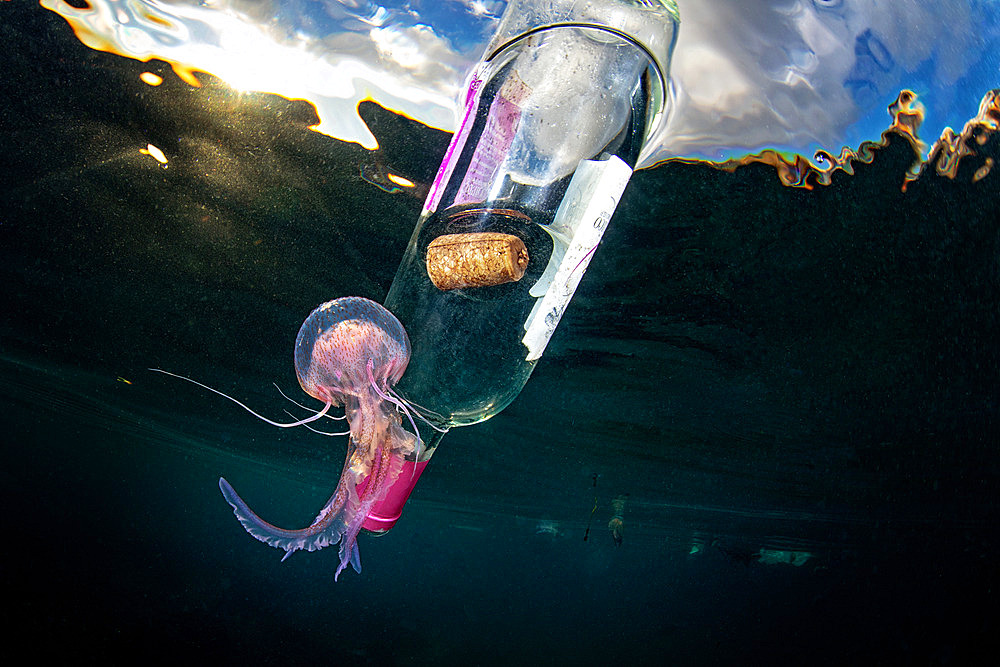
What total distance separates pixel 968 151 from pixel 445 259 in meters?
4.76

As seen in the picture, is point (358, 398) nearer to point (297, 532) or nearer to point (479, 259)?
point (297, 532)

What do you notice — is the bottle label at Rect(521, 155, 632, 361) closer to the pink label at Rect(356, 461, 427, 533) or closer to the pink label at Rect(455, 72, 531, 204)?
the pink label at Rect(455, 72, 531, 204)

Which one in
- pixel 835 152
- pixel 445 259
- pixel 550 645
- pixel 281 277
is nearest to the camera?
pixel 445 259

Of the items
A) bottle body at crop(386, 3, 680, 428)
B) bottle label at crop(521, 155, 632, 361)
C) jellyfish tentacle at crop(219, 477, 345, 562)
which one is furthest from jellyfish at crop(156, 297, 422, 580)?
bottle label at crop(521, 155, 632, 361)

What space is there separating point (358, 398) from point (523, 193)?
1165 millimetres

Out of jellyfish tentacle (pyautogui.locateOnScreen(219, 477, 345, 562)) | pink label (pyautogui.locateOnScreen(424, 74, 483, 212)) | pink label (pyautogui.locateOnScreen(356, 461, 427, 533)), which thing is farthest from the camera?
pink label (pyautogui.locateOnScreen(424, 74, 483, 212))

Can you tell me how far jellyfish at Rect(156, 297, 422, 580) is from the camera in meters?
2.10

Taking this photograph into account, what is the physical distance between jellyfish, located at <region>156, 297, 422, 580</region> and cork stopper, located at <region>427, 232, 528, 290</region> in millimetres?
365

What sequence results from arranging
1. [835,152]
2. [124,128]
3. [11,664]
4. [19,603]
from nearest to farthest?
[835,152] < [124,128] < [11,664] < [19,603]

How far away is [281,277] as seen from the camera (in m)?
7.91

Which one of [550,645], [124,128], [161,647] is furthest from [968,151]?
[550,645]

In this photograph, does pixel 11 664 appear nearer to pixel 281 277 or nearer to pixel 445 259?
pixel 281 277

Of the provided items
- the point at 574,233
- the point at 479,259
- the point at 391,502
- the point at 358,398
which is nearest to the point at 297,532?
the point at 391,502

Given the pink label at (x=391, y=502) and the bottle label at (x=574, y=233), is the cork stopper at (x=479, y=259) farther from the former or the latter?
the pink label at (x=391, y=502)
